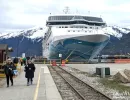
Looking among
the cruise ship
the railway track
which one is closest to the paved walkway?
the railway track

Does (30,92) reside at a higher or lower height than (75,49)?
lower

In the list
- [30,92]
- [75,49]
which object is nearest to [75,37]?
[75,49]

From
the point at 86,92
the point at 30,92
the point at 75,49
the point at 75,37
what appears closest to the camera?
the point at 30,92

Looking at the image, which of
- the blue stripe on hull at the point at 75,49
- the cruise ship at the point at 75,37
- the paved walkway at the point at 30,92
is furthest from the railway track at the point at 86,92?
the blue stripe on hull at the point at 75,49

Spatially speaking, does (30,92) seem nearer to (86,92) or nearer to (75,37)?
(86,92)

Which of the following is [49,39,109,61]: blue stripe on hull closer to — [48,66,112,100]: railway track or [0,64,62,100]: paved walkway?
[48,66,112,100]: railway track

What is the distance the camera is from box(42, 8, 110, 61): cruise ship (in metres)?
63.6

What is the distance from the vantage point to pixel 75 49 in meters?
65.2

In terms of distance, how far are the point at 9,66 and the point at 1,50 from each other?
27.2 feet

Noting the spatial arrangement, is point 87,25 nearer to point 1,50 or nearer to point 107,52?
point 1,50

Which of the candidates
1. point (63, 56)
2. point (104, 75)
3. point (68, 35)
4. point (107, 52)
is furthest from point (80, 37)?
point (107, 52)

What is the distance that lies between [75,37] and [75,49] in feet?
10.6

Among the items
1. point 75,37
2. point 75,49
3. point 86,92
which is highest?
point 75,37

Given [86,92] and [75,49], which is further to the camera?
[75,49]
